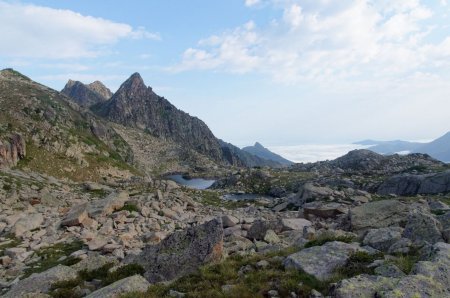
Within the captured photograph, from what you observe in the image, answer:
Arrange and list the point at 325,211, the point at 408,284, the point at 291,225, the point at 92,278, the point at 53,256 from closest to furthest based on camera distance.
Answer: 1. the point at 408,284
2. the point at 92,278
3. the point at 53,256
4. the point at 291,225
5. the point at 325,211

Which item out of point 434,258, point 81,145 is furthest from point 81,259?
point 81,145

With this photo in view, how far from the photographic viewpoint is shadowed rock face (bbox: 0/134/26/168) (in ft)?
185

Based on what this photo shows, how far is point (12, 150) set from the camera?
59062 millimetres

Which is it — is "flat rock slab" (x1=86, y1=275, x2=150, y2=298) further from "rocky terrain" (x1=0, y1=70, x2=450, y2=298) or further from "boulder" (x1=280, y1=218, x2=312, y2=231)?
"boulder" (x1=280, y1=218, x2=312, y2=231)

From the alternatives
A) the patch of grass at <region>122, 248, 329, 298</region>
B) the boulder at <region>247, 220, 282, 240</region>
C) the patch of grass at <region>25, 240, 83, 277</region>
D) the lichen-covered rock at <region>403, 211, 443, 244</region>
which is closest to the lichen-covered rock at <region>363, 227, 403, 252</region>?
the lichen-covered rock at <region>403, 211, 443, 244</region>

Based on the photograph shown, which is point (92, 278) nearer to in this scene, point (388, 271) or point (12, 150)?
point (388, 271)

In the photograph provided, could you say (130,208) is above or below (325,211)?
above

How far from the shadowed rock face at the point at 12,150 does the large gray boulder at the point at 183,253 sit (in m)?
47.3

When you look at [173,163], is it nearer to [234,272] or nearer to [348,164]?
[348,164]

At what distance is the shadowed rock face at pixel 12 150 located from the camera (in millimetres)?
56525

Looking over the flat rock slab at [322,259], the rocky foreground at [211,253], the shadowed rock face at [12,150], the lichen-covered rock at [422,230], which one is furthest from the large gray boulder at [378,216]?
the shadowed rock face at [12,150]

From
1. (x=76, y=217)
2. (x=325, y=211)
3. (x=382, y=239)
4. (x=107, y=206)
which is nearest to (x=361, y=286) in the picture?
(x=382, y=239)

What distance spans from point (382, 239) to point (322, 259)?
3.67 meters

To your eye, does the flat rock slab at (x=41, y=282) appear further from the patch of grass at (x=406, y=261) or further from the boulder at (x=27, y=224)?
the patch of grass at (x=406, y=261)
